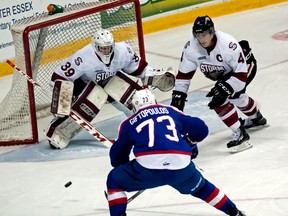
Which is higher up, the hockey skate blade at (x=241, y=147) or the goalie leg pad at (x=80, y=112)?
the goalie leg pad at (x=80, y=112)

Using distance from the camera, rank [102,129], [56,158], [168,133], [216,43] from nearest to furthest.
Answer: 1. [168,133]
2. [216,43]
3. [56,158]
4. [102,129]

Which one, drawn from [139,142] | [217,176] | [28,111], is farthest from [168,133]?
[28,111]

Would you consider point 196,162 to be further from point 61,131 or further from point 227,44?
point 61,131

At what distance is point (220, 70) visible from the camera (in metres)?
5.29

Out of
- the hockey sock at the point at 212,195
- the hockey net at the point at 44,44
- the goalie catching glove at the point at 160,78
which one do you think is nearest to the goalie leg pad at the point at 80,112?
the hockey net at the point at 44,44

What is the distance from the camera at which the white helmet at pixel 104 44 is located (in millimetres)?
5478

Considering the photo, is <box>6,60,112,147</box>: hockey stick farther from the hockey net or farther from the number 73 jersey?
the number 73 jersey

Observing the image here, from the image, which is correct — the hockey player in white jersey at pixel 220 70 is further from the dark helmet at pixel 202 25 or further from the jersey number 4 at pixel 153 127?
the jersey number 4 at pixel 153 127

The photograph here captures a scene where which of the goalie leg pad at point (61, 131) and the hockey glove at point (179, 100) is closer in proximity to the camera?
the hockey glove at point (179, 100)

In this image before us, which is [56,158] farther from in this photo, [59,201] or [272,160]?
[272,160]

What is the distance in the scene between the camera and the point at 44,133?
19.0ft

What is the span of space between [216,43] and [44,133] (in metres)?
1.29

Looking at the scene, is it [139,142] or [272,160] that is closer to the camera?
[139,142]

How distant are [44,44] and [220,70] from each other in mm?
1386
